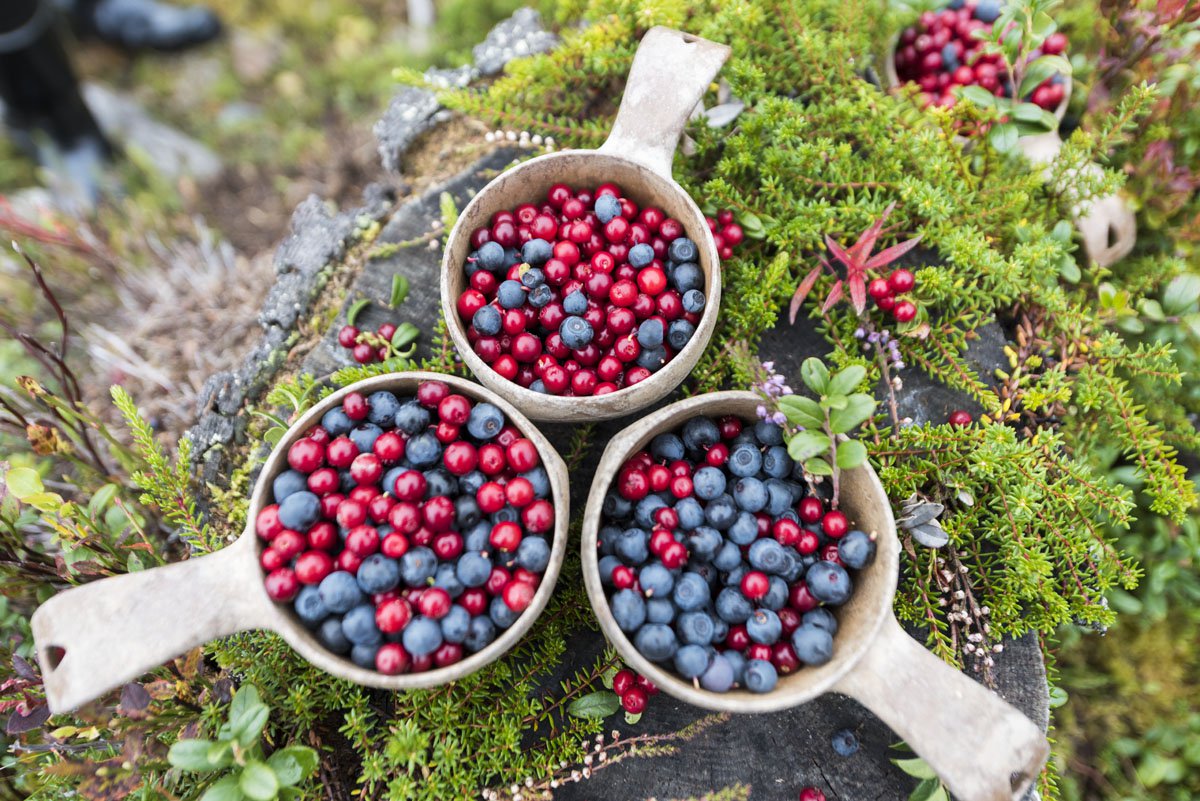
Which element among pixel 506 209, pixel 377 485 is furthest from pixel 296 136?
pixel 377 485

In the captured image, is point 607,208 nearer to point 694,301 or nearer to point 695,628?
point 694,301

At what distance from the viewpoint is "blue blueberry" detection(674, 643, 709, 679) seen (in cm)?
149

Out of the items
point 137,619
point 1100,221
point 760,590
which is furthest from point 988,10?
point 137,619

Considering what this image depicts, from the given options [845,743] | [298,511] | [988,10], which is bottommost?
[845,743]

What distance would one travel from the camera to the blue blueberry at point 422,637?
1457 millimetres

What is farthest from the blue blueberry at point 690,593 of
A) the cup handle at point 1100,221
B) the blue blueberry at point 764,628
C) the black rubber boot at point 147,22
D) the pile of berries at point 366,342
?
the black rubber boot at point 147,22

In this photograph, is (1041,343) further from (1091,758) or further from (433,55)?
(433,55)

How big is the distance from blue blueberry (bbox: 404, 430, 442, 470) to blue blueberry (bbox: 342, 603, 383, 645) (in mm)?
328

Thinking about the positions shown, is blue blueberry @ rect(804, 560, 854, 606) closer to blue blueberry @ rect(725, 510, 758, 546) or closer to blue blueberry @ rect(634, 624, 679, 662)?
blue blueberry @ rect(725, 510, 758, 546)

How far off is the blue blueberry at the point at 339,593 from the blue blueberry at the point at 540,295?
0.77 meters

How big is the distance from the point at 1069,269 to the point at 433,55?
277cm

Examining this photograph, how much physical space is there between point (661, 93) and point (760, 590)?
4.10ft

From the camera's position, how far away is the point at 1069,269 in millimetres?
1982

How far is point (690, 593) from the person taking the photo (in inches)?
61.4
